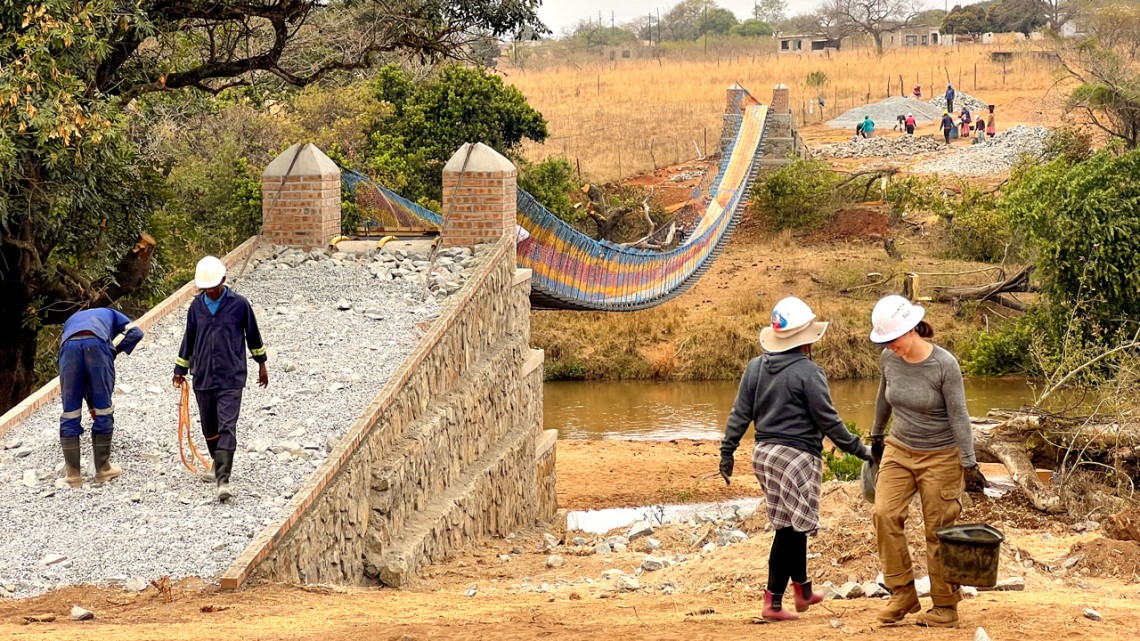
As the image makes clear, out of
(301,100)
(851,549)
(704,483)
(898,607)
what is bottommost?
(704,483)

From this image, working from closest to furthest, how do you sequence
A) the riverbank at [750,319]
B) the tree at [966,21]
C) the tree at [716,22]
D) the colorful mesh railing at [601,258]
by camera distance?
the colorful mesh railing at [601,258]
the riverbank at [750,319]
the tree at [966,21]
the tree at [716,22]

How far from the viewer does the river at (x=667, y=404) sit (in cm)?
1895

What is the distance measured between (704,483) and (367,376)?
7.33 meters

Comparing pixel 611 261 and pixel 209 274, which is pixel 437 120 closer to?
pixel 611 261

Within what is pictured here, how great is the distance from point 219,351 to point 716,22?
2716 inches

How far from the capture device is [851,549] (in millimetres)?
7441

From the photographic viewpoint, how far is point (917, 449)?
5.26 metres

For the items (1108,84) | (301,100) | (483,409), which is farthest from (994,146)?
(483,409)

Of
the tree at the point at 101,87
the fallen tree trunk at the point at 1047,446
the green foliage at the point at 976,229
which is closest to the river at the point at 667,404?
the green foliage at the point at 976,229

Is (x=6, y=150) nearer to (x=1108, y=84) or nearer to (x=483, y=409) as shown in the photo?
(x=483, y=409)

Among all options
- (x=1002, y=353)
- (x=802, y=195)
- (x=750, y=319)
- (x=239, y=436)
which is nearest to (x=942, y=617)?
(x=239, y=436)

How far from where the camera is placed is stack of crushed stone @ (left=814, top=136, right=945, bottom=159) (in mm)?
32000

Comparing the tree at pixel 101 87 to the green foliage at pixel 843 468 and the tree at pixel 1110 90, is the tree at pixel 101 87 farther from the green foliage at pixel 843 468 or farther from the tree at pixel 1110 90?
the tree at pixel 1110 90

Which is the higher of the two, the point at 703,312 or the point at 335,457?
the point at 335,457
